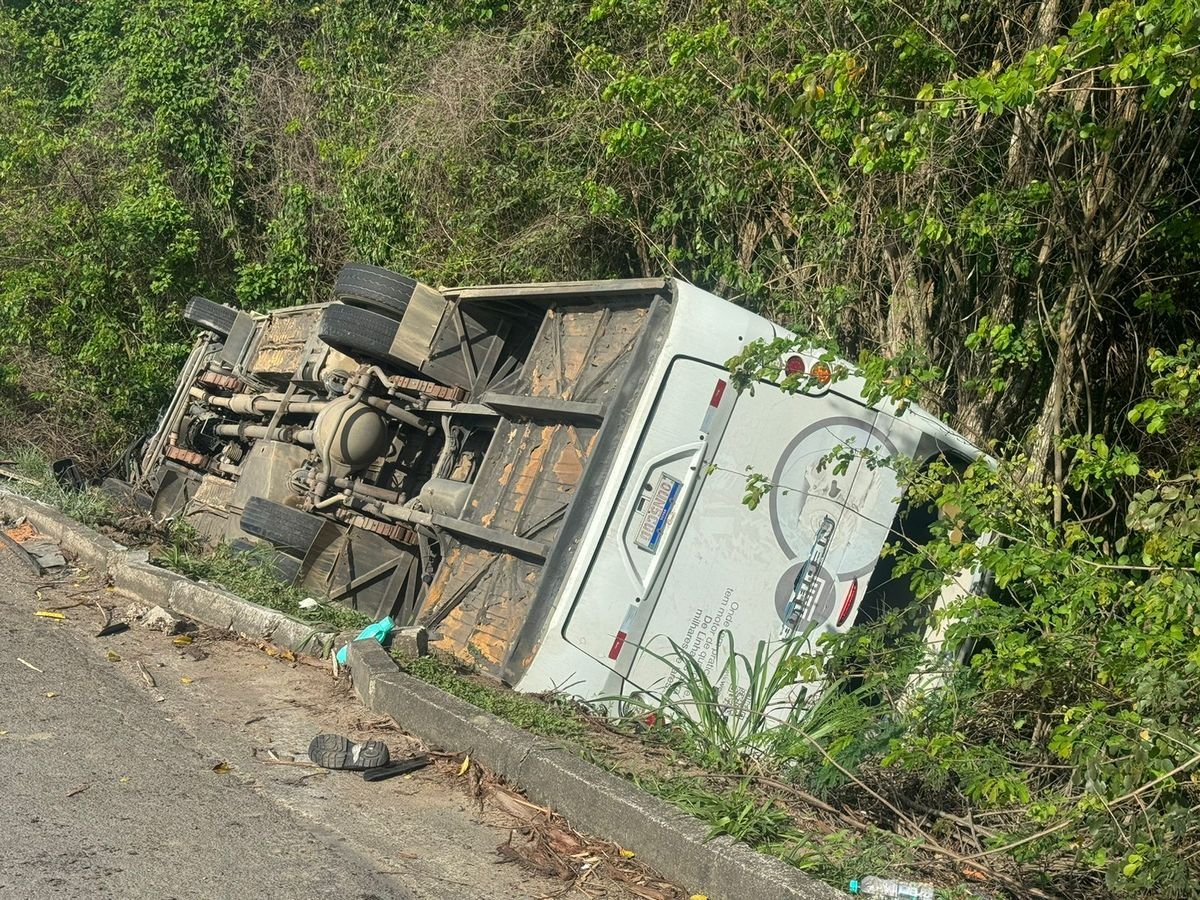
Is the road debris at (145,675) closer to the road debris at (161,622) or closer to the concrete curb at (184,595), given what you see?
the road debris at (161,622)

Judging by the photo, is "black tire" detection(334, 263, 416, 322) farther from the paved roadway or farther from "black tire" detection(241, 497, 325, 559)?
the paved roadway

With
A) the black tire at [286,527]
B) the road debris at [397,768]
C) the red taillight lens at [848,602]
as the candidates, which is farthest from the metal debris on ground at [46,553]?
the red taillight lens at [848,602]

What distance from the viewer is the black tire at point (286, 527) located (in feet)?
26.5

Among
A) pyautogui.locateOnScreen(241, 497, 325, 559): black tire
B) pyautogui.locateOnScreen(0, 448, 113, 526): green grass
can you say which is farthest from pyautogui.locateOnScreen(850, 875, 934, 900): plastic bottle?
pyautogui.locateOnScreen(0, 448, 113, 526): green grass

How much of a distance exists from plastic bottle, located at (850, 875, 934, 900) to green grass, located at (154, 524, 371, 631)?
3761mm

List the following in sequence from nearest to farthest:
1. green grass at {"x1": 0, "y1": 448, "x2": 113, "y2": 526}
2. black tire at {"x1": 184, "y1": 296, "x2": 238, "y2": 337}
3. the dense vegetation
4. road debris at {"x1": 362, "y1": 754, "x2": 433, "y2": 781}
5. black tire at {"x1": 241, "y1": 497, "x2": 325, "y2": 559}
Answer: the dense vegetation < road debris at {"x1": 362, "y1": 754, "x2": 433, "y2": 781} < black tire at {"x1": 241, "y1": 497, "x2": 325, "y2": 559} < green grass at {"x1": 0, "y1": 448, "x2": 113, "y2": 526} < black tire at {"x1": 184, "y1": 296, "x2": 238, "y2": 337}

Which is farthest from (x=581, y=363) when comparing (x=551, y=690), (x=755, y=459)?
(x=551, y=690)

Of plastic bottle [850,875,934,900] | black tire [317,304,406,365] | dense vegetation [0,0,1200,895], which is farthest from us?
black tire [317,304,406,365]

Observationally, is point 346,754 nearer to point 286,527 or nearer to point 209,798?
point 209,798

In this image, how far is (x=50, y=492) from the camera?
1108cm

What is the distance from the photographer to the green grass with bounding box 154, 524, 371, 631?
734 centimetres

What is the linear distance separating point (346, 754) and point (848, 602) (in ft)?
8.14

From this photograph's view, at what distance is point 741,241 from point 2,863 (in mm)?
7226

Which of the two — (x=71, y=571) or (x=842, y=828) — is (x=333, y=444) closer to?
(x=71, y=571)
